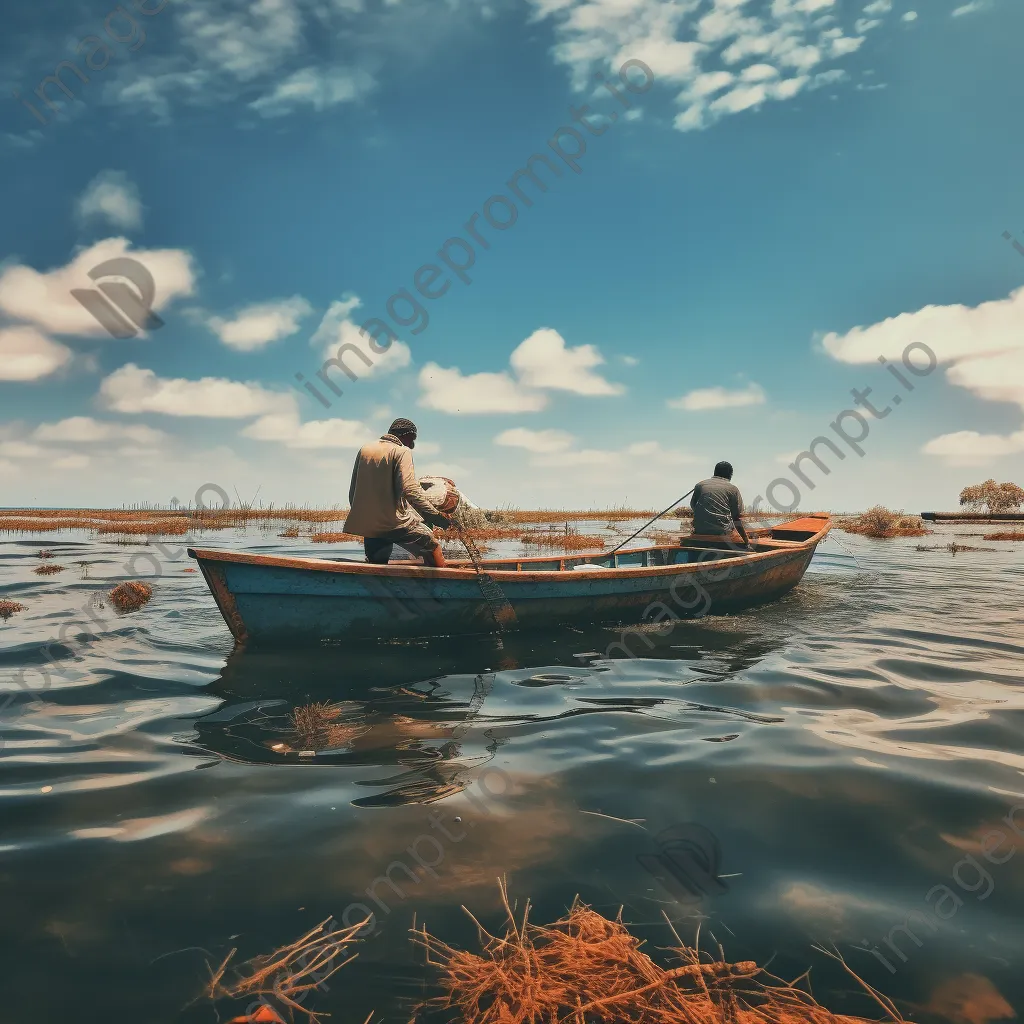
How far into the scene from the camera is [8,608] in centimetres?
1033

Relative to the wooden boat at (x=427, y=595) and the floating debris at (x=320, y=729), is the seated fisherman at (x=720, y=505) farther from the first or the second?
the floating debris at (x=320, y=729)

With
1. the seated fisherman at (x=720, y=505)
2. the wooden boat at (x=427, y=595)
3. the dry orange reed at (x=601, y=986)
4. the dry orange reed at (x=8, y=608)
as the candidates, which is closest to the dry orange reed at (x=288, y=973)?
the dry orange reed at (x=601, y=986)

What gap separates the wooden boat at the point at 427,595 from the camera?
7082mm

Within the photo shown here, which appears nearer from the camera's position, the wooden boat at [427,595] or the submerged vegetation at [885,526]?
the wooden boat at [427,595]

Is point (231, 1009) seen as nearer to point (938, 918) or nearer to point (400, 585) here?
point (938, 918)

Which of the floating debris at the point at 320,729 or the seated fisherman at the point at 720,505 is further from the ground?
the seated fisherman at the point at 720,505

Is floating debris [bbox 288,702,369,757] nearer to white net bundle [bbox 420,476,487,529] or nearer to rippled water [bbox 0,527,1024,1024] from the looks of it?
rippled water [bbox 0,527,1024,1024]

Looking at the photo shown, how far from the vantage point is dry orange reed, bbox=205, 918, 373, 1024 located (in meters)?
2.33

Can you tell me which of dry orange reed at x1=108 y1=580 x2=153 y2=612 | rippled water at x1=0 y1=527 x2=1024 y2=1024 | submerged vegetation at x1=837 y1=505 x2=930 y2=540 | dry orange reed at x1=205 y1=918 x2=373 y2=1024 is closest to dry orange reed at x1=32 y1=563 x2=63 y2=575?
dry orange reed at x1=108 y1=580 x2=153 y2=612

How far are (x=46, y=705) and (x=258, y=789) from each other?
339 centimetres

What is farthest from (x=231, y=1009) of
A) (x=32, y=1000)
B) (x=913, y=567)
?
(x=913, y=567)

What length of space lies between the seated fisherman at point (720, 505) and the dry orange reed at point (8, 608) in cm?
A: 1230

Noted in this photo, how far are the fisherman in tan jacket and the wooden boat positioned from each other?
1.41 ft

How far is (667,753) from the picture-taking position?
15.8ft
